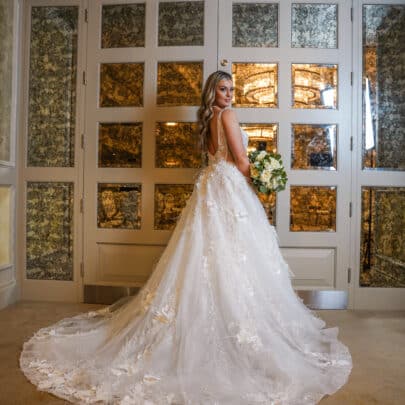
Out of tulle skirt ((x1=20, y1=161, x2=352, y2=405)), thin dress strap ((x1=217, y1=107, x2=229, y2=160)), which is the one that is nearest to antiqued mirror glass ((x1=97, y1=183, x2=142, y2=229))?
tulle skirt ((x1=20, y1=161, x2=352, y2=405))

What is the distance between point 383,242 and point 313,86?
1.48 metres

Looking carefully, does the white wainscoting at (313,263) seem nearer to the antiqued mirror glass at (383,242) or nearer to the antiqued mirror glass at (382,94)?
the antiqued mirror glass at (383,242)

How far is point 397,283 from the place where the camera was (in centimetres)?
316

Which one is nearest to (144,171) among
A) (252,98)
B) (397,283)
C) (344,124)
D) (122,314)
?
(252,98)

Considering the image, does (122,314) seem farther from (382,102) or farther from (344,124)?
(382,102)

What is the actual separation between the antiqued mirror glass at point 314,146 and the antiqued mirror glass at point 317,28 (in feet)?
2.32

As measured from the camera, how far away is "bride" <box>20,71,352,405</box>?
167 cm

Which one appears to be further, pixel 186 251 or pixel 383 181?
pixel 383 181

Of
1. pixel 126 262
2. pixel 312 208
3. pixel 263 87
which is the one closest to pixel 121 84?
pixel 263 87

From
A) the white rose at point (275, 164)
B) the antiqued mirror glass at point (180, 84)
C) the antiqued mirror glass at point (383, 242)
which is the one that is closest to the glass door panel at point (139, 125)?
the antiqued mirror glass at point (180, 84)

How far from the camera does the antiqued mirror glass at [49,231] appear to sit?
3285mm

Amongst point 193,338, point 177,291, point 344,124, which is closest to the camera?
point 193,338

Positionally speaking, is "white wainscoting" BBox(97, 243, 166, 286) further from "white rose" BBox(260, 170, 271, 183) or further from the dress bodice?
"white rose" BBox(260, 170, 271, 183)

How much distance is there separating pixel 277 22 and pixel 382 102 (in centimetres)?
114
